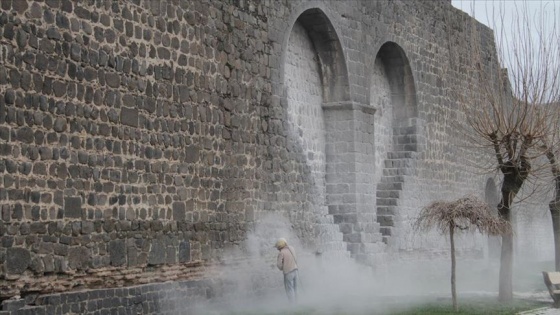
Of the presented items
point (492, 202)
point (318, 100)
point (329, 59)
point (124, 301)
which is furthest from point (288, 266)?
point (492, 202)

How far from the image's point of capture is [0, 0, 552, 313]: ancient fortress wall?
12.7 metres

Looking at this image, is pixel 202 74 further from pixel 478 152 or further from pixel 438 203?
pixel 478 152

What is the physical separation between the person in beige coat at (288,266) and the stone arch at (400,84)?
849 cm

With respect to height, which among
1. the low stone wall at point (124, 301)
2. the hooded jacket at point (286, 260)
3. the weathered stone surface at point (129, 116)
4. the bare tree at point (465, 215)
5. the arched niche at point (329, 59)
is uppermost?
the arched niche at point (329, 59)

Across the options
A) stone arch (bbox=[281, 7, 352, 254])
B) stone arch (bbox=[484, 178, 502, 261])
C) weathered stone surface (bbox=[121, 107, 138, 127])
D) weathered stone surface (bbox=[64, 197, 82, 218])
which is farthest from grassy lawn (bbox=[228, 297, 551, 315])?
stone arch (bbox=[484, 178, 502, 261])

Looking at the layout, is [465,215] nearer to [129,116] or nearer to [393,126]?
[129,116]

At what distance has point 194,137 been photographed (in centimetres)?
1600

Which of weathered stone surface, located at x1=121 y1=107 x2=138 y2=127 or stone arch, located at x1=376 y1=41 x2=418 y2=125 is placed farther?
stone arch, located at x1=376 y1=41 x2=418 y2=125

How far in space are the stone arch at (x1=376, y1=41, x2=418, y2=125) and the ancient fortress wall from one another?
0.05 metres

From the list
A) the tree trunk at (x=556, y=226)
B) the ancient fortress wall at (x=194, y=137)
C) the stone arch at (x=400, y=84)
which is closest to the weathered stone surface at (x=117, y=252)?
the ancient fortress wall at (x=194, y=137)

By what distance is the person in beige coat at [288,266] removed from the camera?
1689 cm

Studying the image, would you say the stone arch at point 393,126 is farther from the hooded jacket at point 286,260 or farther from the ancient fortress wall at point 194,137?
the hooded jacket at point 286,260

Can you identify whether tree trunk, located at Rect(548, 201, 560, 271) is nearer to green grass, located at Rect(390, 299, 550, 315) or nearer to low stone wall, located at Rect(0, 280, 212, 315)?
green grass, located at Rect(390, 299, 550, 315)

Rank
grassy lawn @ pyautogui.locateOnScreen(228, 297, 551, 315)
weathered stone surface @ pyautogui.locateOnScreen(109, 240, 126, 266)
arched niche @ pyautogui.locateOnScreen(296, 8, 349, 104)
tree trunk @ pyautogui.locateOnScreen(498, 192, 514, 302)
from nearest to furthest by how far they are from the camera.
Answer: weathered stone surface @ pyautogui.locateOnScreen(109, 240, 126, 266) < grassy lawn @ pyautogui.locateOnScreen(228, 297, 551, 315) < tree trunk @ pyautogui.locateOnScreen(498, 192, 514, 302) < arched niche @ pyautogui.locateOnScreen(296, 8, 349, 104)
